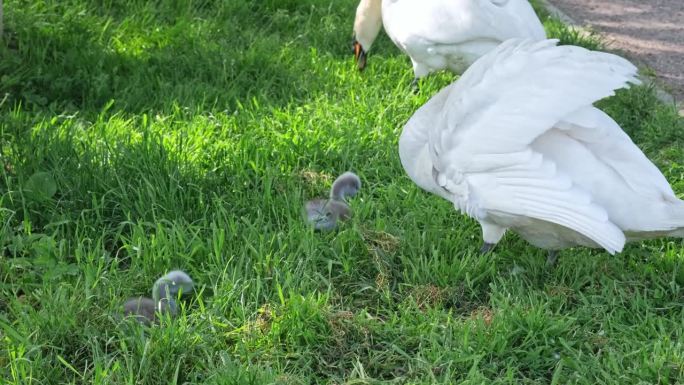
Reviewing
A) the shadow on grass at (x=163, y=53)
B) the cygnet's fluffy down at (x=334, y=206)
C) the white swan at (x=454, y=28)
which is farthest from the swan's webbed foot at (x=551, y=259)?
the shadow on grass at (x=163, y=53)

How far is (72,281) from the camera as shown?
11.9 feet

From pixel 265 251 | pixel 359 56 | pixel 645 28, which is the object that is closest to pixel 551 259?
pixel 265 251

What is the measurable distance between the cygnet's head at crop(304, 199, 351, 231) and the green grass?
53 mm

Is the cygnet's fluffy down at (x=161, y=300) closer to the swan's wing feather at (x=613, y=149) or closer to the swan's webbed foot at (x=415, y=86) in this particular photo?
the swan's wing feather at (x=613, y=149)

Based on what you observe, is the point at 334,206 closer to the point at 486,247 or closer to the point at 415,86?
the point at 486,247

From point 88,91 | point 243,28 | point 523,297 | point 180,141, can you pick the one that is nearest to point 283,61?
point 243,28

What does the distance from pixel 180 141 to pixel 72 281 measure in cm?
117

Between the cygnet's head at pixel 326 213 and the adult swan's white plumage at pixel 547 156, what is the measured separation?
1.71ft

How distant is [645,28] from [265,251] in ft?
14.8

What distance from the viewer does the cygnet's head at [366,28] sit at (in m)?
5.96

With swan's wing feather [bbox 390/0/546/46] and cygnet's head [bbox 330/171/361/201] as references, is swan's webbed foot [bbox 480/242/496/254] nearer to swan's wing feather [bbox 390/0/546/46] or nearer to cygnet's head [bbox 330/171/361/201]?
cygnet's head [bbox 330/171/361/201]

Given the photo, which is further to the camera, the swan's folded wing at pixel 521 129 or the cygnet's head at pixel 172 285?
the cygnet's head at pixel 172 285

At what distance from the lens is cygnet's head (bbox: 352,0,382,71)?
596cm

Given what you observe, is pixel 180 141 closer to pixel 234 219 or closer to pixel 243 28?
pixel 234 219
